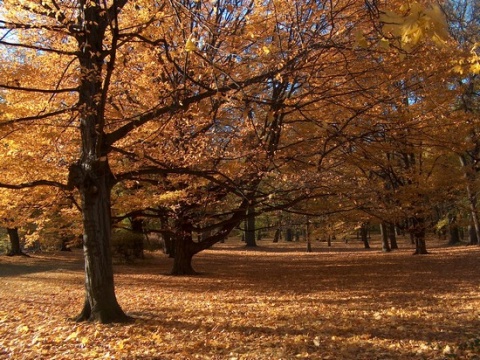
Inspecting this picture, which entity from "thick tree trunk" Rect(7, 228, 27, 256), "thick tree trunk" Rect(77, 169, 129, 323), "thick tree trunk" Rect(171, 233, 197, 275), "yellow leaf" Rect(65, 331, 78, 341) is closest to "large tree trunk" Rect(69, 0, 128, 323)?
"thick tree trunk" Rect(77, 169, 129, 323)

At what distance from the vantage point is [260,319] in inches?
266

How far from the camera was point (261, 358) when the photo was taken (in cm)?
473

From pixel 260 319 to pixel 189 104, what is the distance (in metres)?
3.66

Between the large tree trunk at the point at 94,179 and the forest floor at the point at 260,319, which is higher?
the large tree trunk at the point at 94,179

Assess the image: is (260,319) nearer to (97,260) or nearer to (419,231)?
(97,260)

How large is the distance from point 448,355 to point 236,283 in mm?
7896

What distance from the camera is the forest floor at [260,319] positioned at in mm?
5031

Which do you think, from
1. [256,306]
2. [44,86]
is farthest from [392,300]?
[44,86]

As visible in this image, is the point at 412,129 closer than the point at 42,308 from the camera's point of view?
No

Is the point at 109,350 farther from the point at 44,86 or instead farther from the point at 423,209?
the point at 423,209

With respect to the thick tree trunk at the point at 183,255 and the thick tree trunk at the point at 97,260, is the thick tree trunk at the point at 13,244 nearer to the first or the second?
the thick tree trunk at the point at 183,255

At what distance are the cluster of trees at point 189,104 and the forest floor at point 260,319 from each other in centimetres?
109

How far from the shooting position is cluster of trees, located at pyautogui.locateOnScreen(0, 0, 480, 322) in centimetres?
653

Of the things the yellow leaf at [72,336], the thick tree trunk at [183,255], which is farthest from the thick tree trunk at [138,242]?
the yellow leaf at [72,336]
